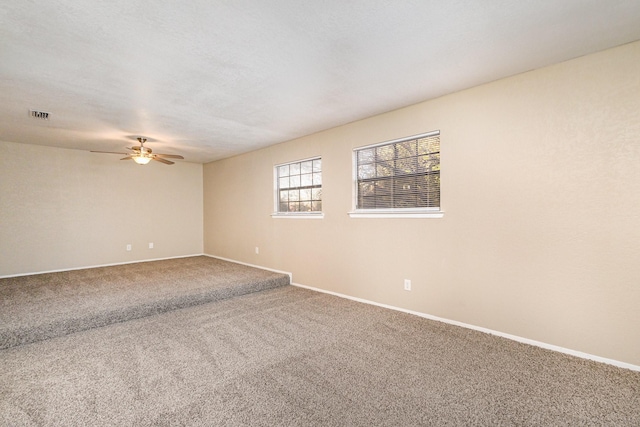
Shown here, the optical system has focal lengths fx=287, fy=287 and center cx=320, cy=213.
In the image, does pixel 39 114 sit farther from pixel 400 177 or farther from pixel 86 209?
pixel 400 177

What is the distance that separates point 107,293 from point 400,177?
4127mm

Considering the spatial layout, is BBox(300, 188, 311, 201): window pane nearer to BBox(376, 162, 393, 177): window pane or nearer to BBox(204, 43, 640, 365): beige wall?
BBox(204, 43, 640, 365): beige wall

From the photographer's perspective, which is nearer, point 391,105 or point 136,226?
point 391,105

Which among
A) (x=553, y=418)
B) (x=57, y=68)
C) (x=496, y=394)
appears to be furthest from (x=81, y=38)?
(x=553, y=418)

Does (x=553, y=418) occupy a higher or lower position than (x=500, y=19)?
lower

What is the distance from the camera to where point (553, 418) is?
170 centimetres

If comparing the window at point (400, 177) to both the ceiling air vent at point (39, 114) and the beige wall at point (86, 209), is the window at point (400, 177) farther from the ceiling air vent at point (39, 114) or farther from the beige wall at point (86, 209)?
the beige wall at point (86, 209)

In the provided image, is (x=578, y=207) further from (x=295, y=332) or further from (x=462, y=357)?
(x=295, y=332)

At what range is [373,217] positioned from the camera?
3707mm

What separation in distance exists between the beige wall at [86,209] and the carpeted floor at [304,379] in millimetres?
3302

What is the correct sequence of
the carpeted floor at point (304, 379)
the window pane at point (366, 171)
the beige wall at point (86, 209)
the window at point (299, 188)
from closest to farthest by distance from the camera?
the carpeted floor at point (304, 379), the window pane at point (366, 171), the window at point (299, 188), the beige wall at point (86, 209)

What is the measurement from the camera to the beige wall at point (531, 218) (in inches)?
86.6

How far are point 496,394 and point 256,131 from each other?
158 inches

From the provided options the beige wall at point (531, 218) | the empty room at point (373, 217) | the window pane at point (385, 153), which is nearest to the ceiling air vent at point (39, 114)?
the empty room at point (373, 217)
